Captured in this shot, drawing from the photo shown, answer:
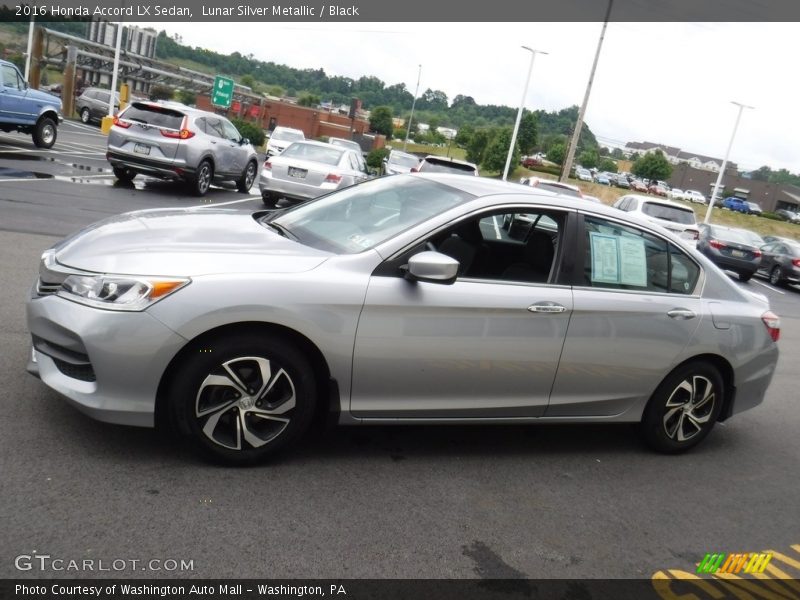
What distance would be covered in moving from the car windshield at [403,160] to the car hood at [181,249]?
63.6 feet

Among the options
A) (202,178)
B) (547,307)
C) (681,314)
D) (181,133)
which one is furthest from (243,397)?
(202,178)

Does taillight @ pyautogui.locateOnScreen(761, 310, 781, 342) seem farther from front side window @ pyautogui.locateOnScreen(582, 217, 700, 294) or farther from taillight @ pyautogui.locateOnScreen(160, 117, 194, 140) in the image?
taillight @ pyautogui.locateOnScreen(160, 117, 194, 140)

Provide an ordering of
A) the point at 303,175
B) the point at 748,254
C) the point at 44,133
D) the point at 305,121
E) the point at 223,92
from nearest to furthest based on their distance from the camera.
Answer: the point at 303,175
the point at 44,133
the point at 748,254
the point at 223,92
the point at 305,121

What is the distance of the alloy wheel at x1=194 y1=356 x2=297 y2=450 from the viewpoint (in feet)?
12.0

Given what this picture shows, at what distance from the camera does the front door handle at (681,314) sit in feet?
15.8

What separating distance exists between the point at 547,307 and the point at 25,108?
57.2 feet

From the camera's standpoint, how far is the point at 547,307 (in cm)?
434

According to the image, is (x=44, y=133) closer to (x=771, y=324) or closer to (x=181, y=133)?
(x=181, y=133)

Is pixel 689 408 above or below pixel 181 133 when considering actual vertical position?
below

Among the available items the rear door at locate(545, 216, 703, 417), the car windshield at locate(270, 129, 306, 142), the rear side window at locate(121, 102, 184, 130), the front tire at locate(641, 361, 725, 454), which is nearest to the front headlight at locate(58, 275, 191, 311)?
the rear door at locate(545, 216, 703, 417)

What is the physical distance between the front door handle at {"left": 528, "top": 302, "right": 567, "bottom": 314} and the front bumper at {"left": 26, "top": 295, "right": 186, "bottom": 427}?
1955 mm

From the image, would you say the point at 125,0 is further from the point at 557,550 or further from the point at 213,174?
the point at 557,550

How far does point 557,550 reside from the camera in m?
3.62

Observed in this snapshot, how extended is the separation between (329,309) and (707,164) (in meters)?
193
